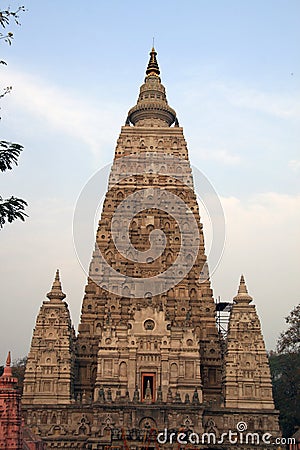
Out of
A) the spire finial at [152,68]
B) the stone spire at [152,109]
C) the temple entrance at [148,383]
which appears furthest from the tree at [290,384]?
the spire finial at [152,68]

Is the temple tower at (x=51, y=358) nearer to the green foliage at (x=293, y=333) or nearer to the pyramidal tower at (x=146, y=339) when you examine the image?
the pyramidal tower at (x=146, y=339)

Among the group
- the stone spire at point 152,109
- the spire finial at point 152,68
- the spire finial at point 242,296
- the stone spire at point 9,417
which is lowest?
the stone spire at point 9,417

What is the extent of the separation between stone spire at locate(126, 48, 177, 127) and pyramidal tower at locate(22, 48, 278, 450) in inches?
89.9

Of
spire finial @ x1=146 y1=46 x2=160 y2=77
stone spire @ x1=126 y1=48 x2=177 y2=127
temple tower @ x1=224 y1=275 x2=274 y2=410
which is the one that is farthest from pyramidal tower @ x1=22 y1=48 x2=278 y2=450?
spire finial @ x1=146 y1=46 x2=160 y2=77

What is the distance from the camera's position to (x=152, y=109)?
56.0 m

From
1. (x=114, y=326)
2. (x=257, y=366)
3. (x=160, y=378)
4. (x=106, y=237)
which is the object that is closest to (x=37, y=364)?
(x=114, y=326)

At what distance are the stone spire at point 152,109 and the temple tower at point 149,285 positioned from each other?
104 millimetres

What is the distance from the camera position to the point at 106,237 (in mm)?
49219

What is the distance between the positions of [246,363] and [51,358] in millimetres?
14552

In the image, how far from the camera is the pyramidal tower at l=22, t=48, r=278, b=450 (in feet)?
129

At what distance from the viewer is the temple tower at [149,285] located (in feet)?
137

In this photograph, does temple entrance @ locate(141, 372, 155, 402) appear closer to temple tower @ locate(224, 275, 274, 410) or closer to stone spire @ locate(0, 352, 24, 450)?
temple tower @ locate(224, 275, 274, 410)

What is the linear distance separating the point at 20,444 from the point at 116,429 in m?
18.6

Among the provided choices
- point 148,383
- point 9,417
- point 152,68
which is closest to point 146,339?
point 148,383
